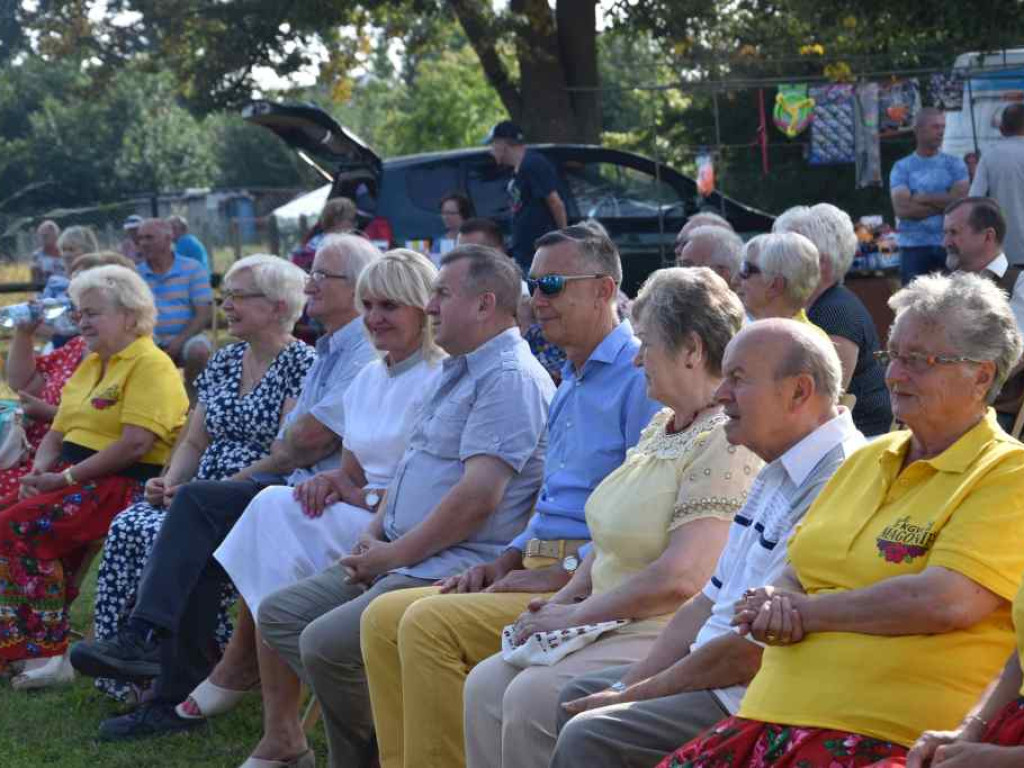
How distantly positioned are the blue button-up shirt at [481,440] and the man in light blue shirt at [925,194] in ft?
17.5

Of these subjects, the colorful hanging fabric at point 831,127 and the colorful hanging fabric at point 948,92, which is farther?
the colorful hanging fabric at point 831,127

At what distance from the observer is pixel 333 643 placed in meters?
4.49

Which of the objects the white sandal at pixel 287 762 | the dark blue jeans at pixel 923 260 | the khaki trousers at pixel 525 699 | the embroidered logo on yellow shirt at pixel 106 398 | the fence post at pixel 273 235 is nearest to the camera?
the khaki trousers at pixel 525 699

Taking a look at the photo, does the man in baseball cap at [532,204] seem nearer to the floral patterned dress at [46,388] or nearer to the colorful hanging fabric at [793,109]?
the colorful hanging fabric at [793,109]

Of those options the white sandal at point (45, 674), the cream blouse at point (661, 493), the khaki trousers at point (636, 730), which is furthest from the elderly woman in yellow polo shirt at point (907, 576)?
the white sandal at point (45, 674)

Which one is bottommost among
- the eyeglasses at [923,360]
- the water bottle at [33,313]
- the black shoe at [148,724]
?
the black shoe at [148,724]

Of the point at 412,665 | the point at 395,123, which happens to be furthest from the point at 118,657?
the point at 395,123

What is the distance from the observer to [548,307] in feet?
14.4

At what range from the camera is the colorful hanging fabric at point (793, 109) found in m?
12.1

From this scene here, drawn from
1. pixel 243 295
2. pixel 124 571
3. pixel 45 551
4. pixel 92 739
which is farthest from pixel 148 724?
pixel 243 295

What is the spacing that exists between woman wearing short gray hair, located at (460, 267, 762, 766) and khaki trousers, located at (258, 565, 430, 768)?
0.70m

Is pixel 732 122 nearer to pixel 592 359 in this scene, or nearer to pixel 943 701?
pixel 592 359

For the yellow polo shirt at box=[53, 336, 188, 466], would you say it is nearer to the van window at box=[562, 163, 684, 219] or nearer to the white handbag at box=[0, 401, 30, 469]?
the white handbag at box=[0, 401, 30, 469]

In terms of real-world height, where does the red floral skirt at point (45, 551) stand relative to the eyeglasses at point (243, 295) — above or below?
below
